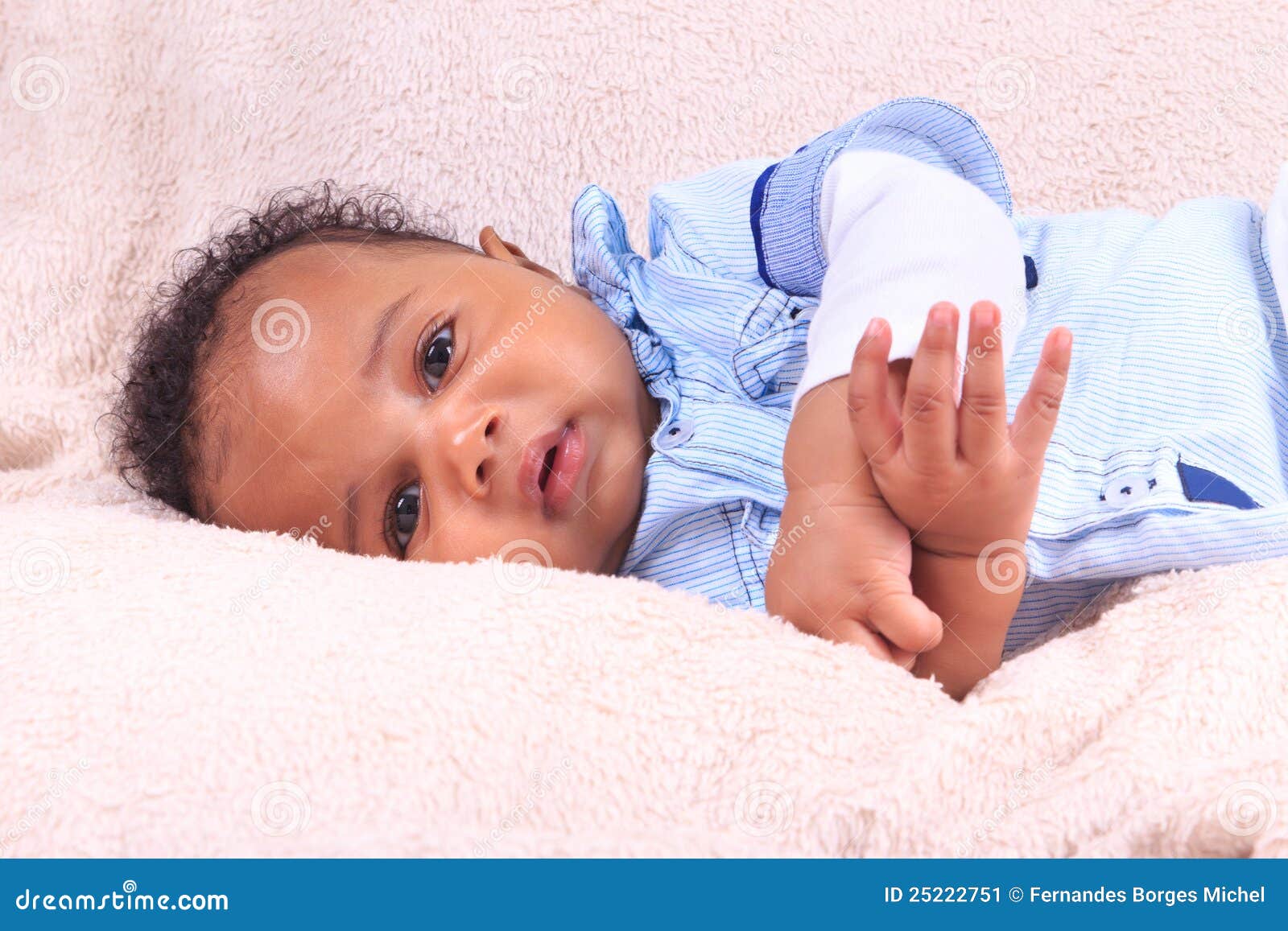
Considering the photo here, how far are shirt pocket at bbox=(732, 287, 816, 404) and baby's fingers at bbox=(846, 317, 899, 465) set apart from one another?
30 centimetres

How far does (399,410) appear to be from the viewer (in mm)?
984

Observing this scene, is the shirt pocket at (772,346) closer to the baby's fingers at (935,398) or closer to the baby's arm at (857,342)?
the baby's arm at (857,342)

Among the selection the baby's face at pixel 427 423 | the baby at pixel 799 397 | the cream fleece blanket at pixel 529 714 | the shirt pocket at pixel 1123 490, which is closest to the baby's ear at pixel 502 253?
the baby at pixel 799 397

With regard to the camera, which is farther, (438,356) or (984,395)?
(438,356)

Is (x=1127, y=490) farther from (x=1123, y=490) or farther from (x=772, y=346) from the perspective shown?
(x=772, y=346)

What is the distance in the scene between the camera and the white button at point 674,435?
1064mm

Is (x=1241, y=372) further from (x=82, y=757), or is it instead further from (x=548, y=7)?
(x=548, y=7)

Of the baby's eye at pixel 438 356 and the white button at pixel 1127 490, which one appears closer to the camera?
the white button at pixel 1127 490

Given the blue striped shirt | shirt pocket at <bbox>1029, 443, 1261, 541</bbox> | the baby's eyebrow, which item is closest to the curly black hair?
the baby's eyebrow

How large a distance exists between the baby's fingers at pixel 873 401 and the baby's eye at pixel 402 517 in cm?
42

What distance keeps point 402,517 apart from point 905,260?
1.63 feet

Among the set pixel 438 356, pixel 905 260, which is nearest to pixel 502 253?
pixel 438 356

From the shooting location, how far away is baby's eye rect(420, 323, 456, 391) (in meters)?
1.01

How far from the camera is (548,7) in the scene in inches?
58.5
